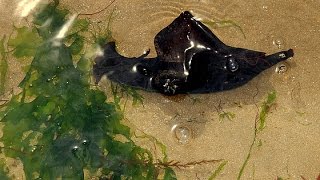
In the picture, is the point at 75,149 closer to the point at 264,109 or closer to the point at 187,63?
the point at 187,63

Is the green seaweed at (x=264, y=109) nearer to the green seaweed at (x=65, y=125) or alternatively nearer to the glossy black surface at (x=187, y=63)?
the glossy black surface at (x=187, y=63)

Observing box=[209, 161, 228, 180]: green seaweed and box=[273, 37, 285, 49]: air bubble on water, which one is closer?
box=[209, 161, 228, 180]: green seaweed

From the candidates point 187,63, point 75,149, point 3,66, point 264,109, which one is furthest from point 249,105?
point 3,66

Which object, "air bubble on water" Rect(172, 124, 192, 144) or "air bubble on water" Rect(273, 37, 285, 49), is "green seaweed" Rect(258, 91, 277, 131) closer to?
"air bubble on water" Rect(273, 37, 285, 49)

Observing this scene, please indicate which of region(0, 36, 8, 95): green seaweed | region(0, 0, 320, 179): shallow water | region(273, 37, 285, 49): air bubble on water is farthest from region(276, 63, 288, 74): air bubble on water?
region(0, 36, 8, 95): green seaweed

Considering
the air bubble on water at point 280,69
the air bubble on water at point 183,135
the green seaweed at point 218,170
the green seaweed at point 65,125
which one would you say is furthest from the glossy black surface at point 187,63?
the green seaweed at point 218,170
